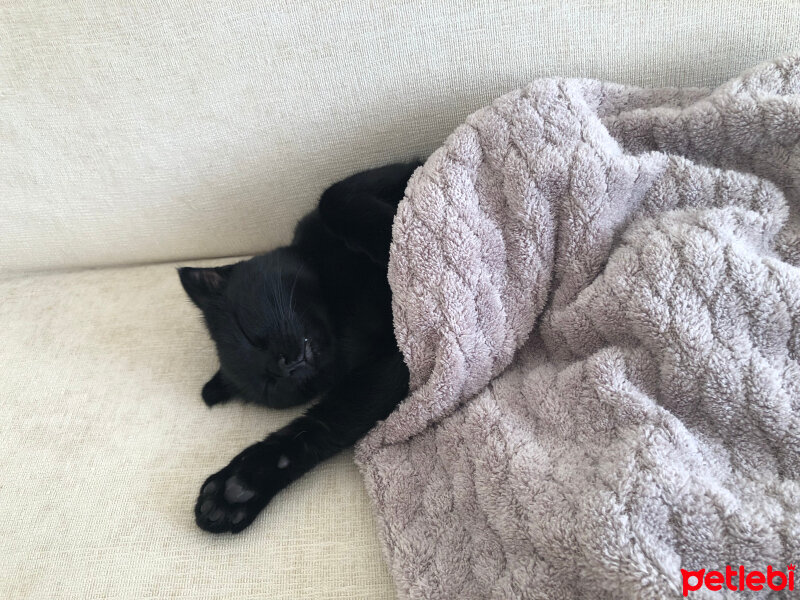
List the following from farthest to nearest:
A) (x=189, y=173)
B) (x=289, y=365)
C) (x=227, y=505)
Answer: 1. (x=189, y=173)
2. (x=289, y=365)
3. (x=227, y=505)

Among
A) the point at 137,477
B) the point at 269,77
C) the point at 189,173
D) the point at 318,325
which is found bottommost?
the point at 137,477

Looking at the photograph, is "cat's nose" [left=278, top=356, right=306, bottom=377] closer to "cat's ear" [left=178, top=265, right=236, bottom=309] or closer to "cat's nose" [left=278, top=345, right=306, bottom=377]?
"cat's nose" [left=278, top=345, right=306, bottom=377]

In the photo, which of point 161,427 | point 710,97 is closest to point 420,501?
point 161,427

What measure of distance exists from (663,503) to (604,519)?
0.07 meters

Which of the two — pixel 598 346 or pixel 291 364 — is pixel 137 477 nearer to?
pixel 291 364

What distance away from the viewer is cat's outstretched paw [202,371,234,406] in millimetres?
923

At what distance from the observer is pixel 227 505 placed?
0.75 metres

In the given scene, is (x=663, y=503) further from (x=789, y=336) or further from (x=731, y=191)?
(x=731, y=191)

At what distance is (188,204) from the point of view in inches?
42.7

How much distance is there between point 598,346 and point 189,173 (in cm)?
83
